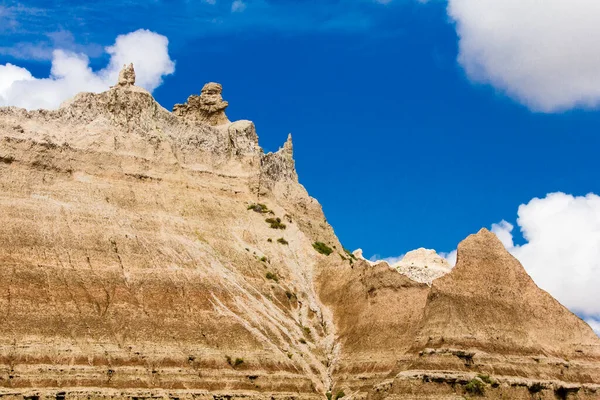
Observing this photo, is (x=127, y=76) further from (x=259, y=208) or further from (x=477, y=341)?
(x=477, y=341)

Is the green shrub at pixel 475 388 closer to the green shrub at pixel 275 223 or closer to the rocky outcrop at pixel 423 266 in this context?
the green shrub at pixel 275 223

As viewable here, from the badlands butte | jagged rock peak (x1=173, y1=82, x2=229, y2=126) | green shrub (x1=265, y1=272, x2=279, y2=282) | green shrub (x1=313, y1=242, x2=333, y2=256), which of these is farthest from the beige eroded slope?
jagged rock peak (x1=173, y1=82, x2=229, y2=126)

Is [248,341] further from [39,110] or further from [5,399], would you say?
[39,110]

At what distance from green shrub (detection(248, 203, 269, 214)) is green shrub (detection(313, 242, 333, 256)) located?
250 inches

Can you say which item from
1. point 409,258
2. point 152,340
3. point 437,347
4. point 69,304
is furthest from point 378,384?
point 409,258

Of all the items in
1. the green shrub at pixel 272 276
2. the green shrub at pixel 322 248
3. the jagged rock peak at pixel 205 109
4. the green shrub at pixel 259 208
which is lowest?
the green shrub at pixel 272 276

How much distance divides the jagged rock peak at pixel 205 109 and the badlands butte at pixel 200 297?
5.88 meters

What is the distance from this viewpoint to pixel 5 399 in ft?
225

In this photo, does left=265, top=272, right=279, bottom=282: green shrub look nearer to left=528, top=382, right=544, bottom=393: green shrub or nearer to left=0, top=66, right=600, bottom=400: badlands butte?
left=0, top=66, right=600, bottom=400: badlands butte

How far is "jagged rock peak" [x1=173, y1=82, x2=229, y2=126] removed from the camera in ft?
354

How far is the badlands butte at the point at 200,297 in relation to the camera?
7406 centimetres

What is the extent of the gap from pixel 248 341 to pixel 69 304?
14683 mm

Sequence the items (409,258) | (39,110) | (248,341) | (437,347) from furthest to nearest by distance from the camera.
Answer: (409,258) < (39,110) < (248,341) < (437,347)

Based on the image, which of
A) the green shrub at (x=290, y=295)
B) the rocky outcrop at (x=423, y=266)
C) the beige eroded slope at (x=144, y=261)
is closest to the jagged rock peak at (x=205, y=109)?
the beige eroded slope at (x=144, y=261)
